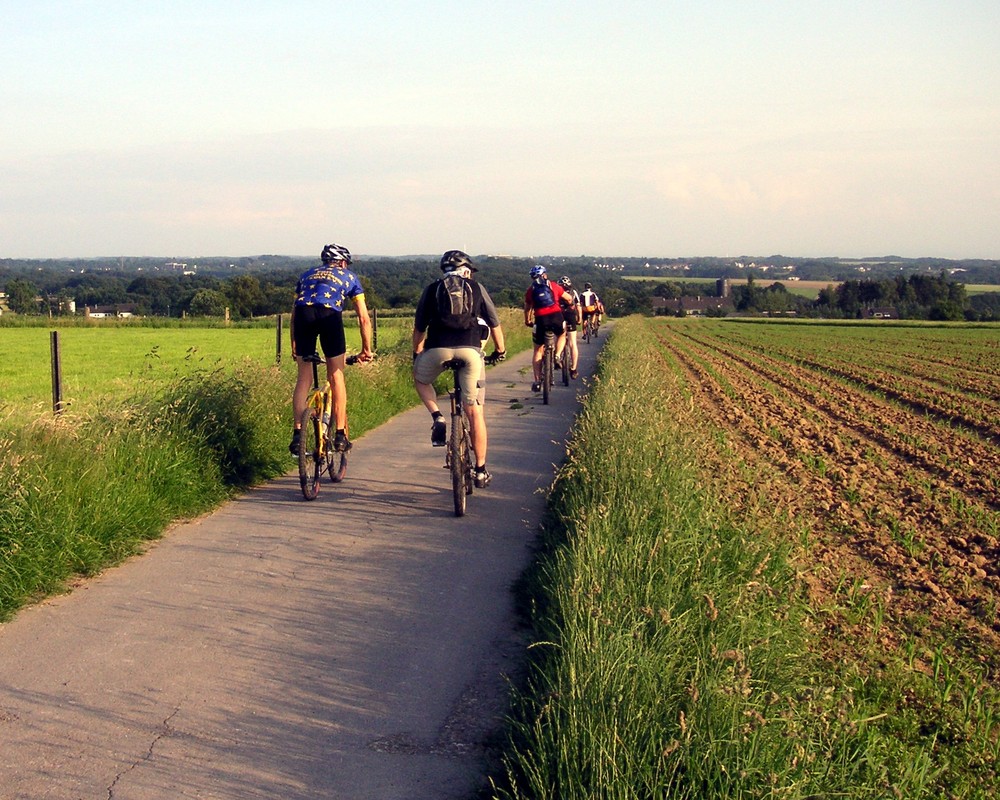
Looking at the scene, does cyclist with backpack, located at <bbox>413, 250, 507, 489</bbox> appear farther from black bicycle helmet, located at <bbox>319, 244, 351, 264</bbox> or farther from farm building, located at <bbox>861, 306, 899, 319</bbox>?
farm building, located at <bbox>861, 306, 899, 319</bbox>

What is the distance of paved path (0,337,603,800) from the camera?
3.83 meters

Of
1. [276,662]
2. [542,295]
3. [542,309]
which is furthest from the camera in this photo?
[542,309]

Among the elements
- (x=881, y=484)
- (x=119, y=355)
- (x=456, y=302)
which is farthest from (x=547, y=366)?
(x=119, y=355)

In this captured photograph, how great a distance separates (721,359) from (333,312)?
82.5ft

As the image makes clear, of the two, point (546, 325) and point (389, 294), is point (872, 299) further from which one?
point (546, 325)

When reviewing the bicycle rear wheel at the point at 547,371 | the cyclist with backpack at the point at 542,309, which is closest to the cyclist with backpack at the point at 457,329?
the cyclist with backpack at the point at 542,309

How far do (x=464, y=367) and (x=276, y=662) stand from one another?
151 inches

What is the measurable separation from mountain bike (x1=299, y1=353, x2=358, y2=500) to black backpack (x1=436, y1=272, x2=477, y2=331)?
3.59ft

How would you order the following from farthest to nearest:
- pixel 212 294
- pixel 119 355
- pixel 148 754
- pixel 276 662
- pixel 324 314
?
pixel 212 294 < pixel 119 355 < pixel 324 314 < pixel 276 662 < pixel 148 754

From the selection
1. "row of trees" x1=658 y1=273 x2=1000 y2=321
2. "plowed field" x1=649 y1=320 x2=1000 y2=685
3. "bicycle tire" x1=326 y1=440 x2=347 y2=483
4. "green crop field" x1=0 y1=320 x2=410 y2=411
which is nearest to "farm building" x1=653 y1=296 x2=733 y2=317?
"row of trees" x1=658 y1=273 x2=1000 y2=321

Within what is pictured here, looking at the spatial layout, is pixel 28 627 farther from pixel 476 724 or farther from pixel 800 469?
pixel 800 469

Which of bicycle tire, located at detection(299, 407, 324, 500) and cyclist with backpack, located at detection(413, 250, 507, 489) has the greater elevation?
cyclist with backpack, located at detection(413, 250, 507, 489)

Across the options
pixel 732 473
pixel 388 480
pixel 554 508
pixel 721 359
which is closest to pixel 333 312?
pixel 388 480

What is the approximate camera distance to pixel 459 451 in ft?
26.8
